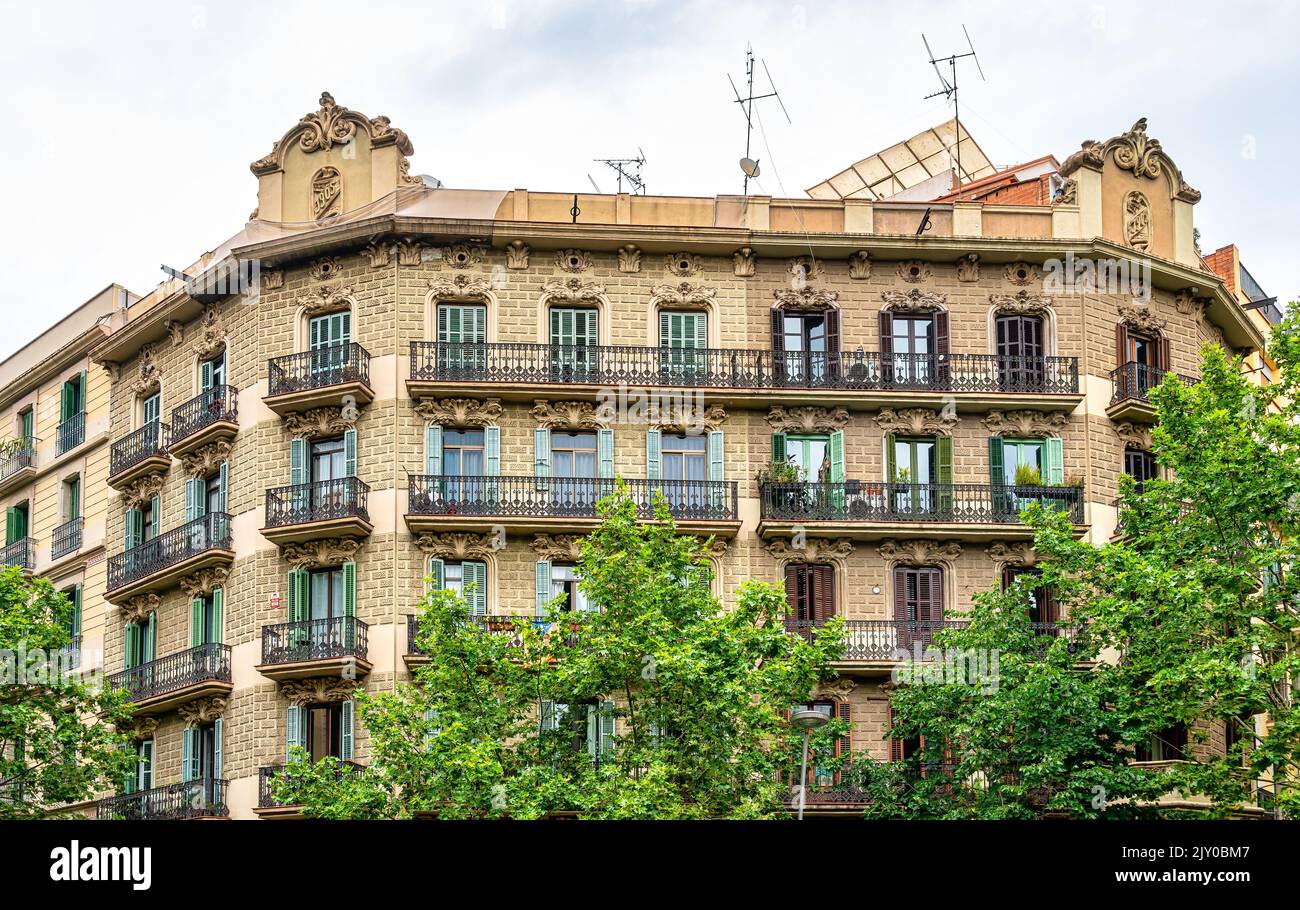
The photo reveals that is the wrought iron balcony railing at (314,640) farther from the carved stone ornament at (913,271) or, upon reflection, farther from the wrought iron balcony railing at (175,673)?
the carved stone ornament at (913,271)

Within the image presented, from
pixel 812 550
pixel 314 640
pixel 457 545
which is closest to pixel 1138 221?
pixel 812 550

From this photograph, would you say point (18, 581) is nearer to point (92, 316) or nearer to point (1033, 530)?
point (92, 316)

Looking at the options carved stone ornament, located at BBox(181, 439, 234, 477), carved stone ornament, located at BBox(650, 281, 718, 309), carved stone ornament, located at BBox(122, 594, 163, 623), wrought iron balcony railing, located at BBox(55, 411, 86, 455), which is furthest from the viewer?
wrought iron balcony railing, located at BBox(55, 411, 86, 455)

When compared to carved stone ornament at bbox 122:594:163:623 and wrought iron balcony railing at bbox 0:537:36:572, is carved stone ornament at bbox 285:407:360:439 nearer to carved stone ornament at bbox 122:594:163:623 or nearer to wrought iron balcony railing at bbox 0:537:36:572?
carved stone ornament at bbox 122:594:163:623

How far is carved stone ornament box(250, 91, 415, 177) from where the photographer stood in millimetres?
45219

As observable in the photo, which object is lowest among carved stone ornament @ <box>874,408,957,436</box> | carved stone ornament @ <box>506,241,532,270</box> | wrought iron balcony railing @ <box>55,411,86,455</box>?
carved stone ornament @ <box>874,408,957,436</box>

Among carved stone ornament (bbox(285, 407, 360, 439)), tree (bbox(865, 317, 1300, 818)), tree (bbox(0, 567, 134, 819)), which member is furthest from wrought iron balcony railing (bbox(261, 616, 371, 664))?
tree (bbox(865, 317, 1300, 818))

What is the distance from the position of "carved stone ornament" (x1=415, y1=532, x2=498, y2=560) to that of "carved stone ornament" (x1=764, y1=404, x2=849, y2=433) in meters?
6.96

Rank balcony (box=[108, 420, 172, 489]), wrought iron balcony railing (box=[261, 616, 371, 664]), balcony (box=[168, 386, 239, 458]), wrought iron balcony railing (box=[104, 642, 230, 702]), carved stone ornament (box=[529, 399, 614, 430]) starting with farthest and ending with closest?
balcony (box=[108, 420, 172, 489])
balcony (box=[168, 386, 239, 458])
wrought iron balcony railing (box=[104, 642, 230, 702])
carved stone ornament (box=[529, 399, 614, 430])
wrought iron balcony railing (box=[261, 616, 371, 664])

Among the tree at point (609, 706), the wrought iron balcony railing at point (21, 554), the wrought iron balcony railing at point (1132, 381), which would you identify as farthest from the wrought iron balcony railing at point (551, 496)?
the wrought iron balcony railing at point (21, 554)

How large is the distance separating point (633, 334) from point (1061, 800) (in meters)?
15.1

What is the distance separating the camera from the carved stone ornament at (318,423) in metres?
44.0

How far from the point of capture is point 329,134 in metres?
45.8

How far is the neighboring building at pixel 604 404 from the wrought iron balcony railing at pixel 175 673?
0.10 metres
